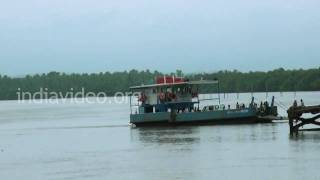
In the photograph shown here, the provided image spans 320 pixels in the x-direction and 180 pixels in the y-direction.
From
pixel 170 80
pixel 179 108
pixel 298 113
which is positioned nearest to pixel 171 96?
pixel 179 108

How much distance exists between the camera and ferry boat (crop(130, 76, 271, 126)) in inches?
2363

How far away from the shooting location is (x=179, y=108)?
204 ft

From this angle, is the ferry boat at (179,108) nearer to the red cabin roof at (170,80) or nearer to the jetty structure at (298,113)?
the red cabin roof at (170,80)

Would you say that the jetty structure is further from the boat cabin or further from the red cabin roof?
the red cabin roof

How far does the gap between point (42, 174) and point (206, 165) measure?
23.7 feet

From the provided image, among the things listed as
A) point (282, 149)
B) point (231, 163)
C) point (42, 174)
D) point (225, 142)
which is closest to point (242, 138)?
point (225, 142)

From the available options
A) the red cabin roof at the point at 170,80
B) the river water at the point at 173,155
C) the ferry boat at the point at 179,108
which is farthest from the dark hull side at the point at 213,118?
the red cabin roof at the point at 170,80

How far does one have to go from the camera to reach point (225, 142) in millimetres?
45625

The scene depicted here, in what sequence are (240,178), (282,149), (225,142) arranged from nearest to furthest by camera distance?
(240,178)
(282,149)
(225,142)

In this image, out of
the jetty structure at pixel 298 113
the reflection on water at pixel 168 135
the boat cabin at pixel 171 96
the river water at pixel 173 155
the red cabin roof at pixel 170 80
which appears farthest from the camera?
the red cabin roof at pixel 170 80

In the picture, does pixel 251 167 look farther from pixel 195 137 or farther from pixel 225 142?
pixel 195 137

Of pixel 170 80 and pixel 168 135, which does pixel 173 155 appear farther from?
pixel 170 80

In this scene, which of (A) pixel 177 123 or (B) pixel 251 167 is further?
(A) pixel 177 123

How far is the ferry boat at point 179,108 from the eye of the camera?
6003 centimetres
